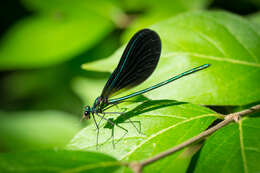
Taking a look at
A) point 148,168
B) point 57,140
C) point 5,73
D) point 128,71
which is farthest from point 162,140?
point 5,73

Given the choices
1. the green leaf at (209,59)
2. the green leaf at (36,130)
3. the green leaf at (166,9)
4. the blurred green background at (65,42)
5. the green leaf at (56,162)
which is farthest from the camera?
the green leaf at (166,9)

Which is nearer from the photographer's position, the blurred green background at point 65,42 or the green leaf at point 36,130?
the green leaf at point 36,130

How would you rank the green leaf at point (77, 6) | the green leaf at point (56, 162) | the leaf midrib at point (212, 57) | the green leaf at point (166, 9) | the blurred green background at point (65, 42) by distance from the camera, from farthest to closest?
the green leaf at point (77, 6)
the green leaf at point (166, 9)
the blurred green background at point (65, 42)
the leaf midrib at point (212, 57)
the green leaf at point (56, 162)

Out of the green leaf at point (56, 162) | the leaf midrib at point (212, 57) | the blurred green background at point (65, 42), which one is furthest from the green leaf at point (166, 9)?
the green leaf at point (56, 162)

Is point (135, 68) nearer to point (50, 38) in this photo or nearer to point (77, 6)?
point (50, 38)

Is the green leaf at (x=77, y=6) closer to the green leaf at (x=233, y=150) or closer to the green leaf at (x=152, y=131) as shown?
the green leaf at (x=152, y=131)
